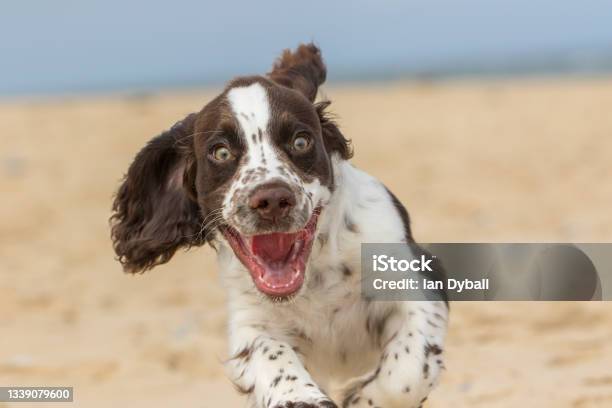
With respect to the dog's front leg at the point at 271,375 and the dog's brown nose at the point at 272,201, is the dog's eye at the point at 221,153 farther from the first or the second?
the dog's front leg at the point at 271,375

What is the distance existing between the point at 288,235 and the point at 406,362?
0.53 metres

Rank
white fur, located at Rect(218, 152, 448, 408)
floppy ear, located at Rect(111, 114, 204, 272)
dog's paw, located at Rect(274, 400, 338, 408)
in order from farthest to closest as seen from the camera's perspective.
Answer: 1. floppy ear, located at Rect(111, 114, 204, 272)
2. white fur, located at Rect(218, 152, 448, 408)
3. dog's paw, located at Rect(274, 400, 338, 408)

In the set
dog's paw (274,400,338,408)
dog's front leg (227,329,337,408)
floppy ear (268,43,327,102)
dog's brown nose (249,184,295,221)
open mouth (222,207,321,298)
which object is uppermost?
floppy ear (268,43,327,102)

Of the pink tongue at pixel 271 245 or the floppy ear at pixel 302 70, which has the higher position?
the floppy ear at pixel 302 70

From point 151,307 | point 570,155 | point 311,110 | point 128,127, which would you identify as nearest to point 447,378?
point 311,110

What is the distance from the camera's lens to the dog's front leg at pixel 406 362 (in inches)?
129

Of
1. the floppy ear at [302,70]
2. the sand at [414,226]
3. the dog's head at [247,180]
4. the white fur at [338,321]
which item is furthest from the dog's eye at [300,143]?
the sand at [414,226]

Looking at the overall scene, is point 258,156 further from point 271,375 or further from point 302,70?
point 302,70

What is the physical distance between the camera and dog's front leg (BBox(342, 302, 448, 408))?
3285mm

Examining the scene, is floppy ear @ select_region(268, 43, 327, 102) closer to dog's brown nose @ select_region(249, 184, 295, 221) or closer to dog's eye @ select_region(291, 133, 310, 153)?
dog's eye @ select_region(291, 133, 310, 153)

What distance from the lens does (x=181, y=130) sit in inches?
152

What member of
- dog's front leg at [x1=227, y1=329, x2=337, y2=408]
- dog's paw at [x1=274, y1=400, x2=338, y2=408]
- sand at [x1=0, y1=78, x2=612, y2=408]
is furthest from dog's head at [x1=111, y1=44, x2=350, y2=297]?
sand at [x1=0, y1=78, x2=612, y2=408]

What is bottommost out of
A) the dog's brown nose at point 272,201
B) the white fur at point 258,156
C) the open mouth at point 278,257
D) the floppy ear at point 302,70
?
the open mouth at point 278,257

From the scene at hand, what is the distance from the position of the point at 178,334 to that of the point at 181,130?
2284 millimetres
